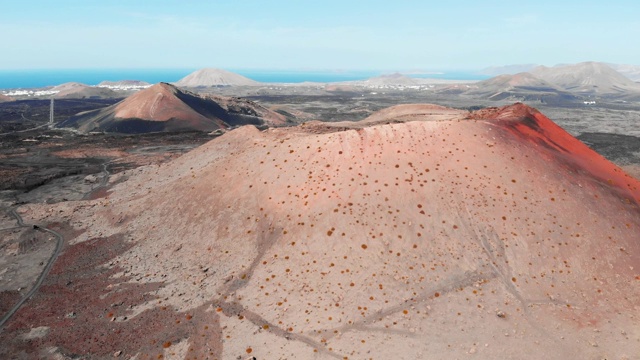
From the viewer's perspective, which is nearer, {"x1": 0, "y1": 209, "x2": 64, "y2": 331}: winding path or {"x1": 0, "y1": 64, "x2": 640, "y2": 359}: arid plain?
{"x1": 0, "y1": 64, "x2": 640, "y2": 359}: arid plain

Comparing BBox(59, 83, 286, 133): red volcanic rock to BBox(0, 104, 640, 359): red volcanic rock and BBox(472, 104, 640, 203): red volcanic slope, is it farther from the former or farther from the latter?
BBox(472, 104, 640, 203): red volcanic slope

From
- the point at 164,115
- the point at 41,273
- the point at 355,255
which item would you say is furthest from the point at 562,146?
the point at 164,115

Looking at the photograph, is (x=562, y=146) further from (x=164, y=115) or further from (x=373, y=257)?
(x=164, y=115)

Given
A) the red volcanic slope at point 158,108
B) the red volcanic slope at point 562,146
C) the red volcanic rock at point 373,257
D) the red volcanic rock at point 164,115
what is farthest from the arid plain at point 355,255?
the red volcanic slope at point 158,108

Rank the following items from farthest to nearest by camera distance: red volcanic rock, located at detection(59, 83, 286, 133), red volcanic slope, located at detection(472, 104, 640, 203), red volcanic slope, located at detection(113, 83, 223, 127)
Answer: red volcanic slope, located at detection(113, 83, 223, 127) < red volcanic rock, located at detection(59, 83, 286, 133) < red volcanic slope, located at detection(472, 104, 640, 203)

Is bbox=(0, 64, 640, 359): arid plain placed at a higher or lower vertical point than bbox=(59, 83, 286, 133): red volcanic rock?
lower

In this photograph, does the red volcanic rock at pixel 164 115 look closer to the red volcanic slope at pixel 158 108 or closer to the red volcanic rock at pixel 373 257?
the red volcanic slope at pixel 158 108

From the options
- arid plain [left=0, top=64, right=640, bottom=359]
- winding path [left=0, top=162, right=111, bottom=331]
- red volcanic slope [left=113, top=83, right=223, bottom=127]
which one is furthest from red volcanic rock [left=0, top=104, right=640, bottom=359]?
red volcanic slope [left=113, top=83, right=223, bottom=127]
